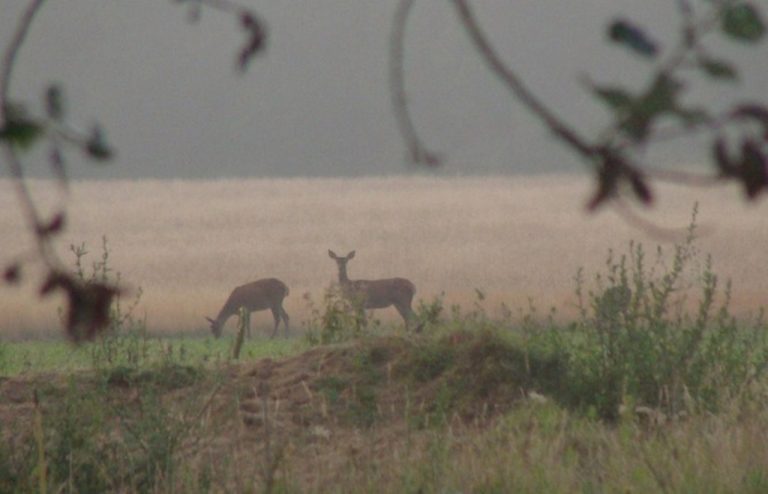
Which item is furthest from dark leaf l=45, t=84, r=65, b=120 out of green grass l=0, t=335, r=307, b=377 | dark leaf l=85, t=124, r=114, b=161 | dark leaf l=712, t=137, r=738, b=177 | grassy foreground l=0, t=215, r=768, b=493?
green grass l=0, t=335, r=307, b=377

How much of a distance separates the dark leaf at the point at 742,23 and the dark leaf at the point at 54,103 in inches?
36.5

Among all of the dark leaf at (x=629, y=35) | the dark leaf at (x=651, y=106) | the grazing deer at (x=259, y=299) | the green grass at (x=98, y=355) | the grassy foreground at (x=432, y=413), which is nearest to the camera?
the dark leaf at (x=651, y=106)

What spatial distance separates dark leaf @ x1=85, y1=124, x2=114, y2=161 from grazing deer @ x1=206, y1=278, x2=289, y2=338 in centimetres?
2391

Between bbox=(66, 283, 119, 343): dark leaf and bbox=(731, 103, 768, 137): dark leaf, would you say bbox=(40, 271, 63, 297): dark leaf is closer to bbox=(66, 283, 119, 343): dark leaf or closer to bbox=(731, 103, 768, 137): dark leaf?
bbox=(66, 283, 119, 343): dark leaf

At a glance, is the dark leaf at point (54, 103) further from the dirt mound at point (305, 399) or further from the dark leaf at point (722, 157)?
the dirt mound at point (305, 399)

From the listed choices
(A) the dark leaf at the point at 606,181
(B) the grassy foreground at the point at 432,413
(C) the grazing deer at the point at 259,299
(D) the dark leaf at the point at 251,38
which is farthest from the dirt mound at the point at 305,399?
(C) the grazing deer at the point at 259,299

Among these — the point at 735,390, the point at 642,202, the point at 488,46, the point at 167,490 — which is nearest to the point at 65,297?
the point at 488,46

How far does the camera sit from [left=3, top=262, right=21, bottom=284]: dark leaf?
201 centimetres

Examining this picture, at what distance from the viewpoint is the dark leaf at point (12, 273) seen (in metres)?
2.01

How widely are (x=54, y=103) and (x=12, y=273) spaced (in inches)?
9.9

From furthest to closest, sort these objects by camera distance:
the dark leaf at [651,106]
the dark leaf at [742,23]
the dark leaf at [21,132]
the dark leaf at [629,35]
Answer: the dark leaf at [21,132] → the dark leaf at [742,23] → the dark leaf at [629,35] → the dark leaf at [651,106]

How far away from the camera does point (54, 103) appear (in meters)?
2.03

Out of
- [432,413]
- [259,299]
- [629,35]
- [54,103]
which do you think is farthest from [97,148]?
[259,299]

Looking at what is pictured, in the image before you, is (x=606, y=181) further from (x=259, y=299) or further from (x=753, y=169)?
(x=259, y=299)
